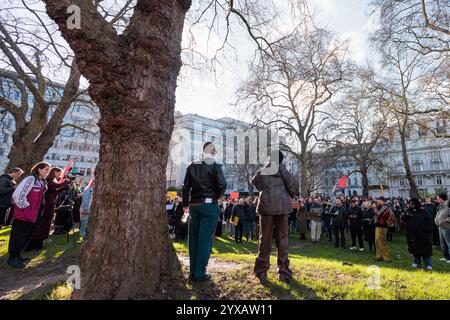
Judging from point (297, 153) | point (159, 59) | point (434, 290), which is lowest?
point (434, 290)

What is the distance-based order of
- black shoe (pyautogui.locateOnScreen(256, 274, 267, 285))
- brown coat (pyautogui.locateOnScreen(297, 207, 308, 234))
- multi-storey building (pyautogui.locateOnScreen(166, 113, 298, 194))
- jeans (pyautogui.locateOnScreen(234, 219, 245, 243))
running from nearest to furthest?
black shoe (pyautogui.locateOnScreen(256, 274, 267, 285)), jeans (pyautogui.locateOnScreen(234, 219, 245, 243)), brown coat (pyautogui.locateOnScreen(297, 207, 308, 234)), multi-storey building (pyautogui.locateOnScreen(166, 113, 298, 194))

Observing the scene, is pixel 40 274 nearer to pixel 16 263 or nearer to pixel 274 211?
pixel 16 263

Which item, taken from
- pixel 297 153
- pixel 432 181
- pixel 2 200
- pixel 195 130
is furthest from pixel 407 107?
pixel 432 181

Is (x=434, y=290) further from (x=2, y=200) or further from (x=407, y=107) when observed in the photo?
(x=407, y=107)

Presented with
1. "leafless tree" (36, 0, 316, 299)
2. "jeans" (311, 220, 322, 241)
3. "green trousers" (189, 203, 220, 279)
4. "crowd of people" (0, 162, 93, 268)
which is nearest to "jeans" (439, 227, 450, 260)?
"jeans" (311, 220, 322, 241)

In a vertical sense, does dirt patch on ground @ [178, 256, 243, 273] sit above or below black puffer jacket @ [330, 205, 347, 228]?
below

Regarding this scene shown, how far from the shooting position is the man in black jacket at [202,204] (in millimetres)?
3617

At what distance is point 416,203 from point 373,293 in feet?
20.4

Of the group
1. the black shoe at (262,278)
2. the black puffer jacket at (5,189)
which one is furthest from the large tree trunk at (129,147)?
the black puffer jacket at (5,189)

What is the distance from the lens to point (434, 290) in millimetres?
3697

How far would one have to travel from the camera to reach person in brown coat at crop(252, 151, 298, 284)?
3797mm

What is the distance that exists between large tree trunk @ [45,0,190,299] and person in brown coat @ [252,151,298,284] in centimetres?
127

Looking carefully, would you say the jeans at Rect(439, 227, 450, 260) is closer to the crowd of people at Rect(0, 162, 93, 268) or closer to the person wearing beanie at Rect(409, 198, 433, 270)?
the person wearing beanie at Rect(409, 198, 433, 270)
